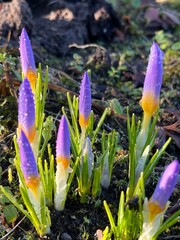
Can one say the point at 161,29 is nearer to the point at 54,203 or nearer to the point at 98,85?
the point at 98,85

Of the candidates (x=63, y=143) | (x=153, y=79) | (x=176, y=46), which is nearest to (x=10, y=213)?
(x=63, y=143)

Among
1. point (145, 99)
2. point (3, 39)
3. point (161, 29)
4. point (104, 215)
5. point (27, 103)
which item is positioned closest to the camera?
point (27, 103)

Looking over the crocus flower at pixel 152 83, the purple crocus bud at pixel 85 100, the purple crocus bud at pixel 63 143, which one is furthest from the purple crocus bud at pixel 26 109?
the crocus flower at pixel 152 83

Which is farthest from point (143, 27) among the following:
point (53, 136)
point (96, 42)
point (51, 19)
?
point (53, 136)

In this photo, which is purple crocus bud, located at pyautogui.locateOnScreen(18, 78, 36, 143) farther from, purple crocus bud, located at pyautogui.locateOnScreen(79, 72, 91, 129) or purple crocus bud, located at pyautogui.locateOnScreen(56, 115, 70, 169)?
purple crocus bud, located at pyautogui.locateOnScreen(79, 72, 91, 129)

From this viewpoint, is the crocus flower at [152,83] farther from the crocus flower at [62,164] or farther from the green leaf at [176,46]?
the green leaf at [176,46]

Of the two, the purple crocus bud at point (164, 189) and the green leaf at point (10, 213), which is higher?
the purple crocus bud at point (164, 189)
